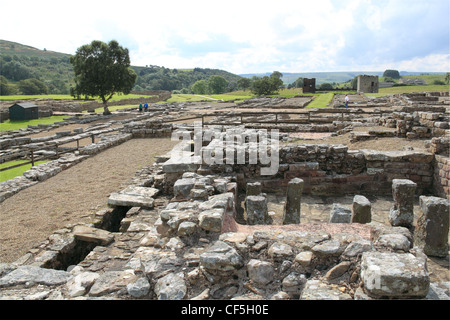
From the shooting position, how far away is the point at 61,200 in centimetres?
748

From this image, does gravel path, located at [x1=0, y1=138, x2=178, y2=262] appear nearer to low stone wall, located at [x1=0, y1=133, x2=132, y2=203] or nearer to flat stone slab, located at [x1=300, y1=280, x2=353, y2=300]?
low stone wall, located at [x1=0, y1=133, x2=132, y2=203]

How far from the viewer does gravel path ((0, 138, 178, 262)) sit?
570 centimetres

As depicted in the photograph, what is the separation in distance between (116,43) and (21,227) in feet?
99.6

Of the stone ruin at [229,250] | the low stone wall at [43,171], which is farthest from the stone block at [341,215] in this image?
the low stone wall at [43,171]

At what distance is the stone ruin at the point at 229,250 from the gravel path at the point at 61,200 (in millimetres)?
420

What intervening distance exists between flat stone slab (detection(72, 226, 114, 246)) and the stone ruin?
0.7 inches

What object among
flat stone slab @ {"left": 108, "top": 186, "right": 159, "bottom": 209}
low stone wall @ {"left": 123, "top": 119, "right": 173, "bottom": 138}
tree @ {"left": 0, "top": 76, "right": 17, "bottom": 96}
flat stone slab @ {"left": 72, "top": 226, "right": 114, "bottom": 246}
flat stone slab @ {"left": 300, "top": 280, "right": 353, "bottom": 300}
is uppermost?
tree @ {"left": 0, "top": 76, "right": 17, "bottom": 96}

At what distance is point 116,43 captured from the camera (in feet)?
105

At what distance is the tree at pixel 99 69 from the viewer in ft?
100.0

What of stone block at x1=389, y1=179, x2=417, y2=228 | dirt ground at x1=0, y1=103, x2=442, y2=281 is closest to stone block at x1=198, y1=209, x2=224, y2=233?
dirt ground at x1=0, y1=103, x2=442, y2=281

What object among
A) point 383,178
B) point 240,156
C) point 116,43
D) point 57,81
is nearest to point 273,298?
point 240,156

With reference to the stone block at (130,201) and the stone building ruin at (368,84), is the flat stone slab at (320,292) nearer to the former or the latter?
the stone block at (130,201)

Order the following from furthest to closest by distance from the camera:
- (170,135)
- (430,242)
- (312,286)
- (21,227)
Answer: (170,135) < (21,227) < (430,242) < (312,286)

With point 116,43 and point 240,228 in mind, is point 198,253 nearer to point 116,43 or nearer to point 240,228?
point 240,228
